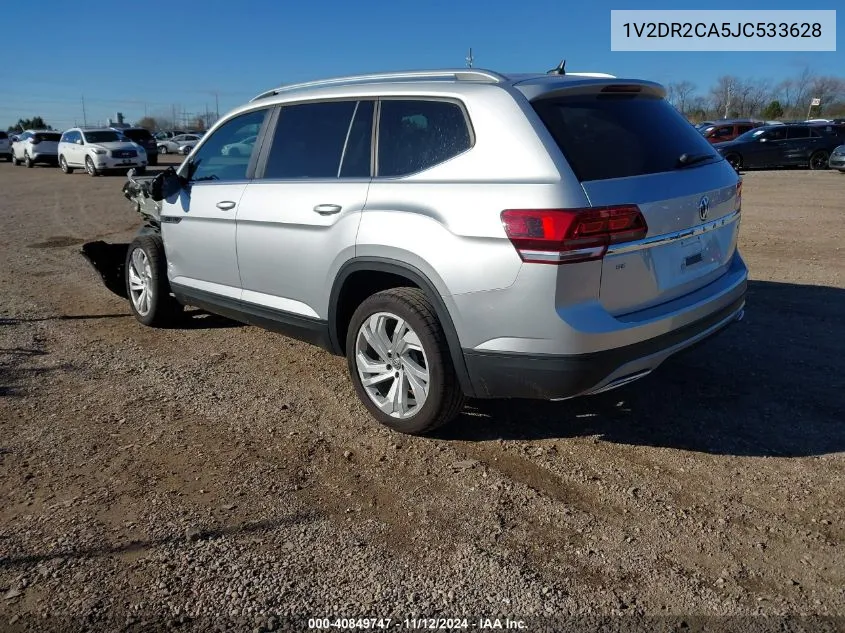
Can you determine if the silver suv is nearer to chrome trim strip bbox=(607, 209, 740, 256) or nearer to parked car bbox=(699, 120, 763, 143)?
chrome trim strip bbox=(607, 209, 740, 256)

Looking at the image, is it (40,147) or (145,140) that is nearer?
(145,140)

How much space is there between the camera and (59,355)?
5.20m

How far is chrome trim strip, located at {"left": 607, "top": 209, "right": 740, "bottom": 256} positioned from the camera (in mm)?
3121

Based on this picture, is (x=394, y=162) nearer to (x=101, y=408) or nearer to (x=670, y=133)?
(x=670, y=133)

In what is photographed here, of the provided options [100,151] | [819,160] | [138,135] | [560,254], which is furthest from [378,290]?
[138,135]

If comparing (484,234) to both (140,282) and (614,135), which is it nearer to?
(614,135)

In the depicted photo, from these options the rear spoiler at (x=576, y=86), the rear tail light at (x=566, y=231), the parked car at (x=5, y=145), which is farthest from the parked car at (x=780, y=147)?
the parked car at (x=5, y=145)

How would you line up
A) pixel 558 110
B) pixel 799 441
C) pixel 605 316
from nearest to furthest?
1. pixel 605 316
2. pixel 558 110
3. pixel 799 441

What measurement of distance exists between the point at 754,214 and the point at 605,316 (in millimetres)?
10363

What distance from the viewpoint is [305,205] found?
4.10m

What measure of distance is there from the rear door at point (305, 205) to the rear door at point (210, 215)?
16cm

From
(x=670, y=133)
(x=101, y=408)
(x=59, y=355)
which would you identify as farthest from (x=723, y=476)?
(x=59, y=355)

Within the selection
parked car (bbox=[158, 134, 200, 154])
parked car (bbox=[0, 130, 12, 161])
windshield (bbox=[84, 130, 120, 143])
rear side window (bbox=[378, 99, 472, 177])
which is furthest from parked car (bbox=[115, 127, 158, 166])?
rear side window (bbox=[378, 99, 472, 177])

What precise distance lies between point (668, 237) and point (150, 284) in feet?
13.8
